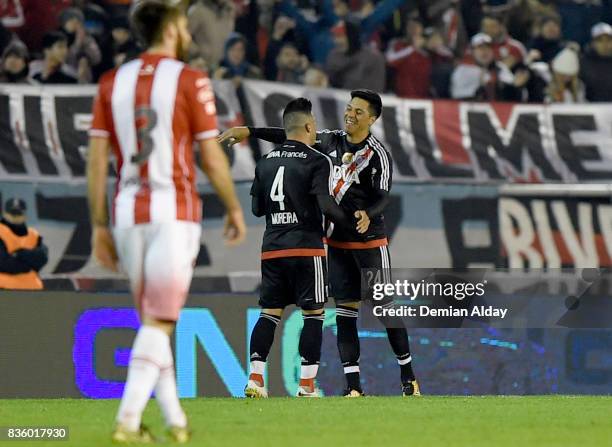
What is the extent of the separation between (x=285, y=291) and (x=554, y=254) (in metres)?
6.51

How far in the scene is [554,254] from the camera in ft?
53.5

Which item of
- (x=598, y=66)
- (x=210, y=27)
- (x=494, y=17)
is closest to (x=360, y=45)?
(x=210, y=27)

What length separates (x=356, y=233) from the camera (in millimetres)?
10633

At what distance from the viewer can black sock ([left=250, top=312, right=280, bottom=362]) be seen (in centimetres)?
1032

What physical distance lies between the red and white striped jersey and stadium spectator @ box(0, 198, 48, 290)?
738cm

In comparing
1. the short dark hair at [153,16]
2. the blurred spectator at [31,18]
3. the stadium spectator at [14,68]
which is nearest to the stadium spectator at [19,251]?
the stadium spectator at [14,68]

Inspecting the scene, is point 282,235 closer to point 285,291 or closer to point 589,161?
point 285,291

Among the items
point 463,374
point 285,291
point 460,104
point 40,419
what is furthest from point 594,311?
point 40,419

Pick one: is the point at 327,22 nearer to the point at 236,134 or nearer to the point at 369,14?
the point at 369,14

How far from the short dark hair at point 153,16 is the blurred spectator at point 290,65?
10363 millimetres

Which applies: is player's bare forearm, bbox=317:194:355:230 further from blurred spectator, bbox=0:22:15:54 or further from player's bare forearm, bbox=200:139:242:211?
blurred spectator, bbox=0:22:15:54

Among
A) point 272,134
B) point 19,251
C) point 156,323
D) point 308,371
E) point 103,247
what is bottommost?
point 19,251

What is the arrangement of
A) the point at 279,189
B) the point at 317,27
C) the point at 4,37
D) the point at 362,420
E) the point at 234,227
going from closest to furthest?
the point at 234,227, the point at 362,420, the point at 279,189, the point at 4,37, the point at 317,27

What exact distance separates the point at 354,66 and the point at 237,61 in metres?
1.42
